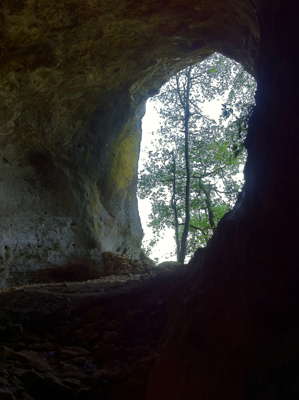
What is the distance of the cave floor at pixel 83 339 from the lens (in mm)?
3389

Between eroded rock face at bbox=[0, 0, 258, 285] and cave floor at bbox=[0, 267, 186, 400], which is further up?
eroded rock face at bbox=[0, 0, 258, 285]

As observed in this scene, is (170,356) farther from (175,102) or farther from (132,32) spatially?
(175,102)

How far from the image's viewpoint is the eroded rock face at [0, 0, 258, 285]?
7656mm

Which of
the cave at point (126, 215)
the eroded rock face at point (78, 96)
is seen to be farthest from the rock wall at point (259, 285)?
the eroded rock face at point (78, 96)

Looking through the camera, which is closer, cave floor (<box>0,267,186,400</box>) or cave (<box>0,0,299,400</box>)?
cave (<box>0,0,299,400</box>)

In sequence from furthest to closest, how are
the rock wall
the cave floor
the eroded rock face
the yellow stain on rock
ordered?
the yellow stain on rock < the eroded rock face < the cave floor < the rock wall

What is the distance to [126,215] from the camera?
13.1 m

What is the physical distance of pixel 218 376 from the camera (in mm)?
2238

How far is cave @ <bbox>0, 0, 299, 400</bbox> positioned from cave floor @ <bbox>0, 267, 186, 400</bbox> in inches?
0.8

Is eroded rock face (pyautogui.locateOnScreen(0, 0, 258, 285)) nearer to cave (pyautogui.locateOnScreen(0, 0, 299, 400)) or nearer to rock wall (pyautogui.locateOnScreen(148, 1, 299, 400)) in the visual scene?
cave (pyautogui.locateOnScreen(0, 0, 299, 400))

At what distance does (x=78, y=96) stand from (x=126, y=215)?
4.39m

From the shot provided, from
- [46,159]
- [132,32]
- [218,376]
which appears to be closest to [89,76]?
[132,32]

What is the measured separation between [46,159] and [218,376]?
8845 millimetres

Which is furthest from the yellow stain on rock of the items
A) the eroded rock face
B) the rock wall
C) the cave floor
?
the rock wall
